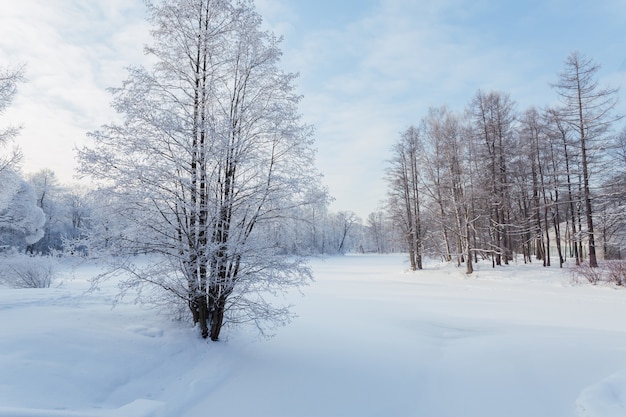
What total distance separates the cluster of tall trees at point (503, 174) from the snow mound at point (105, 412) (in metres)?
18.0

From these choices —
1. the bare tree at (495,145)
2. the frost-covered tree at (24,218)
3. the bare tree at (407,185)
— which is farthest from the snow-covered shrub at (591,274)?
the frost-covered tree at (24,218)

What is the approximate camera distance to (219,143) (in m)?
6.05

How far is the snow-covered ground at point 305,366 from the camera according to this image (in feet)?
13.0

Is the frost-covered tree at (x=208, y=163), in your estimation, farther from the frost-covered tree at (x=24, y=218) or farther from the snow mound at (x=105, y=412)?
the frost-covered tree at (x=24, y=218)

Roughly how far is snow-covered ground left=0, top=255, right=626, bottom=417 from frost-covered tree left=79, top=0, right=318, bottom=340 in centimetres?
99

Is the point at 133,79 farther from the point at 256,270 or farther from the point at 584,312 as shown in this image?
the point at 584,312

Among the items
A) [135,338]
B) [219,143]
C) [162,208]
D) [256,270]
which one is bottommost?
[135,338]

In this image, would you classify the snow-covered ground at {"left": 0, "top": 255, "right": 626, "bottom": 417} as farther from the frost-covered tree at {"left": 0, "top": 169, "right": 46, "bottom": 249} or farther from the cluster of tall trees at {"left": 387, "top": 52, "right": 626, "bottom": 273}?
the frost-covered tree at {"left": 0, "top": 169, "right": 46, "bottom": 249}

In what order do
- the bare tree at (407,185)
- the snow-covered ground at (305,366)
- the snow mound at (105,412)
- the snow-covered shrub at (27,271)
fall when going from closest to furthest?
the snow mound at (105,412)
the snow-covered ground at (305,366)
the snow-covered shrub at (27,271)
the bare tree at (407,185)

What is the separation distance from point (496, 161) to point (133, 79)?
21.9m

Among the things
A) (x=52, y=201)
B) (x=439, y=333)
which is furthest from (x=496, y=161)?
(x=52, y=201)

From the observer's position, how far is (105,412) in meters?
3.45

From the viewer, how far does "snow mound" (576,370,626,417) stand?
4031 mm

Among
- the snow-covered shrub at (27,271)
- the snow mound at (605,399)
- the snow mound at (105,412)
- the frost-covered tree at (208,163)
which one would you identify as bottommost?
the snow mound at (605,399)
